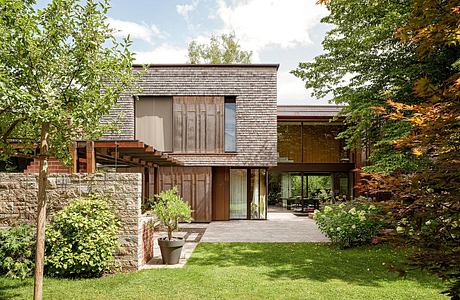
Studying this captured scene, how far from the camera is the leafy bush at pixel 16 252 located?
6.65 meters

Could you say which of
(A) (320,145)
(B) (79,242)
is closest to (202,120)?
(A) (320,145)

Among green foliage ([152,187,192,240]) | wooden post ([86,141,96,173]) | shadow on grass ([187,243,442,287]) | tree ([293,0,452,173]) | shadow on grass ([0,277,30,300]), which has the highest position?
tree ([293,0,452,173])

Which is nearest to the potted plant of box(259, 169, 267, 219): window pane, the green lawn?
the green lawn

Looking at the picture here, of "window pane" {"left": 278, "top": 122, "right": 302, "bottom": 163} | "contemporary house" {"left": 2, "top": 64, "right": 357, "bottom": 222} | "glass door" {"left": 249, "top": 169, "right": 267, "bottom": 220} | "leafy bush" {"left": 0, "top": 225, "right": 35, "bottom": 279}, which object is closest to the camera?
"leafy bush" {"left": 0, "top": 225, "right": 35, "bottom": 279}

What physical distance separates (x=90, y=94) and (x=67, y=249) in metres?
3.20

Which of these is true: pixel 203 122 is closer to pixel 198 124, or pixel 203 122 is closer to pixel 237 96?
pixel 198 124

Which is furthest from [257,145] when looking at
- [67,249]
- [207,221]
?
[67,249]

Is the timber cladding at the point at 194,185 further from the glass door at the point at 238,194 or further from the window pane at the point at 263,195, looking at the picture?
the window pane at the point at 263,195

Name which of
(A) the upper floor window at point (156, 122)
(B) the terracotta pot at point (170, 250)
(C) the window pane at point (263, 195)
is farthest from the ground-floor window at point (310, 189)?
(B) the terracotta pot at point (170, 250)

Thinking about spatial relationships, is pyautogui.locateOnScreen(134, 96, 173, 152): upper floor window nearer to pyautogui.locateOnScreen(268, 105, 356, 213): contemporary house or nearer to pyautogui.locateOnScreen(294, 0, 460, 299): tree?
pyautogui.locateOnScreen(268, 105, 356, 213): contemporary house

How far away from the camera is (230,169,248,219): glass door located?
55.3 feet

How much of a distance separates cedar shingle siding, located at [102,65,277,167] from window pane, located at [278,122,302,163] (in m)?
4.84

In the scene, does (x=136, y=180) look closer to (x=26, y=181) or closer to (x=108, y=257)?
(x=108, y=257)

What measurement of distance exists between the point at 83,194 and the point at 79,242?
1030 mm
